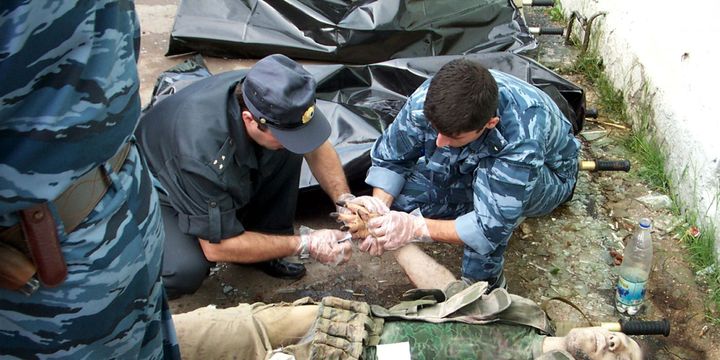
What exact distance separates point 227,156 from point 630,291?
1.83 metres

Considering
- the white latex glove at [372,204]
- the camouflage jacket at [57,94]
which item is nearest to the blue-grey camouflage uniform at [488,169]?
the white latex glove at [372,204]

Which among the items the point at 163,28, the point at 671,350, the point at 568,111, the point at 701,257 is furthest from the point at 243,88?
the point at 163,28

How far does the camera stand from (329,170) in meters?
2.93

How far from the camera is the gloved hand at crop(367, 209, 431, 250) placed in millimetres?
2674

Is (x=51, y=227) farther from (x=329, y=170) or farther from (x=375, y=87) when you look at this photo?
(x=375, y=87)

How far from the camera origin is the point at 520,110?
2.58 m

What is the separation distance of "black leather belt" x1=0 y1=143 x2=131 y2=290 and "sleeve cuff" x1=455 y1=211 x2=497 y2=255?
1575mm

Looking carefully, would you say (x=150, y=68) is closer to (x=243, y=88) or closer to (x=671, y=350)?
(x=243, y=88)

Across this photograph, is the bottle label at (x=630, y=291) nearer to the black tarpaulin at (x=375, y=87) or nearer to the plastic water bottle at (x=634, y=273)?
the plastic water bottle at (x=634, y=273)

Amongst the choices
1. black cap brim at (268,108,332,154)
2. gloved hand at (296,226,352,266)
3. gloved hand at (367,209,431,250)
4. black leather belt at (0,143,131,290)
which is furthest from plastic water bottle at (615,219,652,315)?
black leather belt at (0,143,131,290)

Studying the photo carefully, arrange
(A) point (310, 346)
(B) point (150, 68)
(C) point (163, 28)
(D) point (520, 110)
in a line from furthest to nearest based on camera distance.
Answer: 1. (C) point (163, 28)
2. (B) point (150, 68)
3. (D) point (520, 110)
4. (A) point (310, 346)

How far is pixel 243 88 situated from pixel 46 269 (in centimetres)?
117

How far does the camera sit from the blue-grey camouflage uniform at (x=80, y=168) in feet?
4.04

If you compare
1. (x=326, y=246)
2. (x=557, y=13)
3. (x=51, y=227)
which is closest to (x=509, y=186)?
(x=326, y=246)
